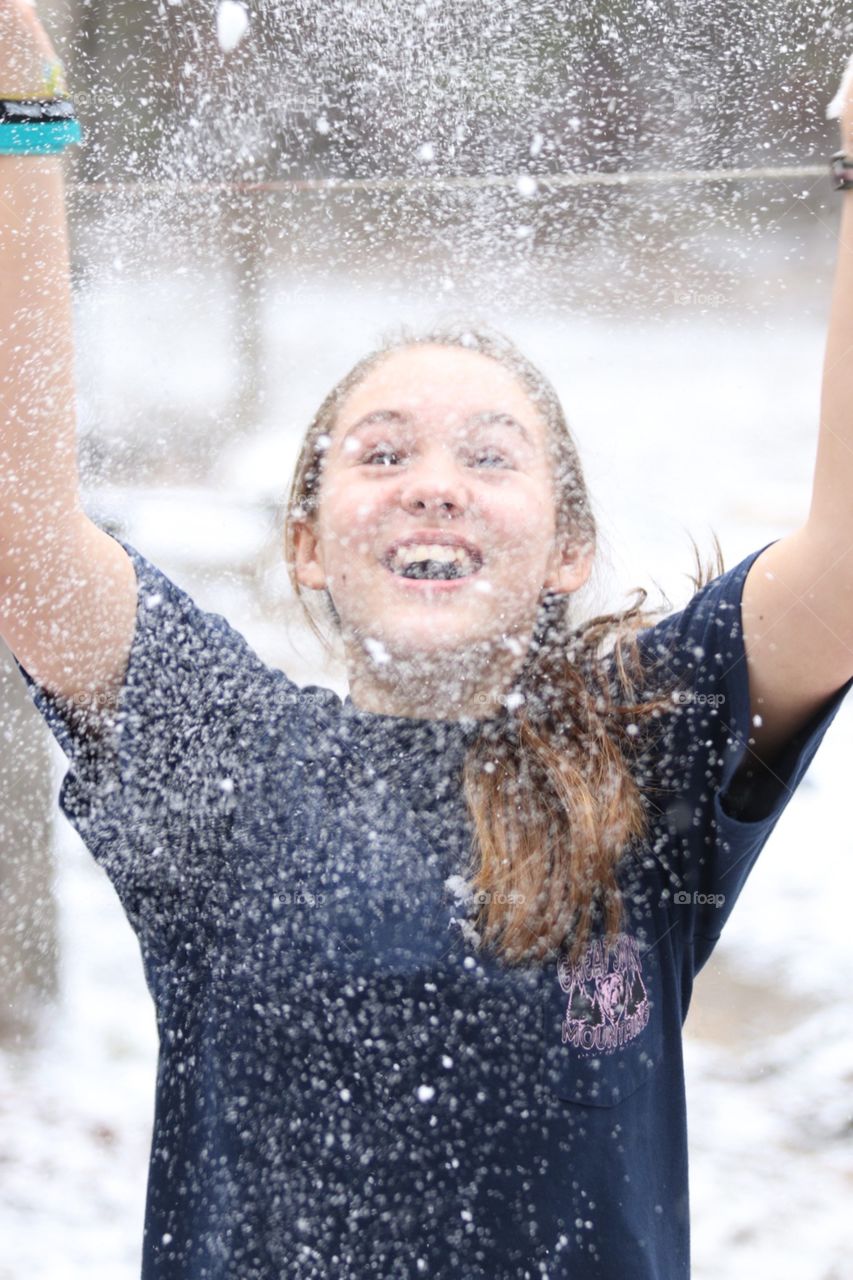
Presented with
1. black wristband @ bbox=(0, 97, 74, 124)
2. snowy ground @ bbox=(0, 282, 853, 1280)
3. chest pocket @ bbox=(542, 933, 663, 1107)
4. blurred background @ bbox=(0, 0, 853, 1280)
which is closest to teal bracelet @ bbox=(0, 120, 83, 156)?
black wristband @ bbox=(0, 97, 74, 124)

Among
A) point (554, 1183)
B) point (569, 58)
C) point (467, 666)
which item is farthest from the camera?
point (569, 58)

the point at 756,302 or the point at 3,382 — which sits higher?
the point at 756,302

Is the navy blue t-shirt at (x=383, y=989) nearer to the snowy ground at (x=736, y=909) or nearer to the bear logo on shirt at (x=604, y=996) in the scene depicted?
the bear logo on shirt at (x=604, y=996)

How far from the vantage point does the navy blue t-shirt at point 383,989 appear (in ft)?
1.93

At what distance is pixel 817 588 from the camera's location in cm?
58

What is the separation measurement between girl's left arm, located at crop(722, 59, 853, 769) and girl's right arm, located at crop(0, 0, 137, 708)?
1.06ft

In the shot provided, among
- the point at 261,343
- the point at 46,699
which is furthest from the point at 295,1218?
the point at 261,343

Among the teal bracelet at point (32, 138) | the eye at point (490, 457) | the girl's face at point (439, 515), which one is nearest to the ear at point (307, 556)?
the girl's face at point (439, 515)

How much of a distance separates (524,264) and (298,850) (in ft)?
4.30

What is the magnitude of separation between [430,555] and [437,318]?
966mm

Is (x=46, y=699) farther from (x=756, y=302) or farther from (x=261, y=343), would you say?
(x=756, y=302)

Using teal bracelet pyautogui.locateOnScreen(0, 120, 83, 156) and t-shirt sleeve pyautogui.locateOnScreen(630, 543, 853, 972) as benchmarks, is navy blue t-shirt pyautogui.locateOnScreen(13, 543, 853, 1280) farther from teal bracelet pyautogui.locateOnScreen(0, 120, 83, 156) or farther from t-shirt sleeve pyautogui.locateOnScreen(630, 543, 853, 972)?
teal bracelet pyautogui.locateOnScreen(0, 120, 83, 156)

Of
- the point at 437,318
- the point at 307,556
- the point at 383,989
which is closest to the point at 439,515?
the point at 307,556

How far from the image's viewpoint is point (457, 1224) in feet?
1.92
